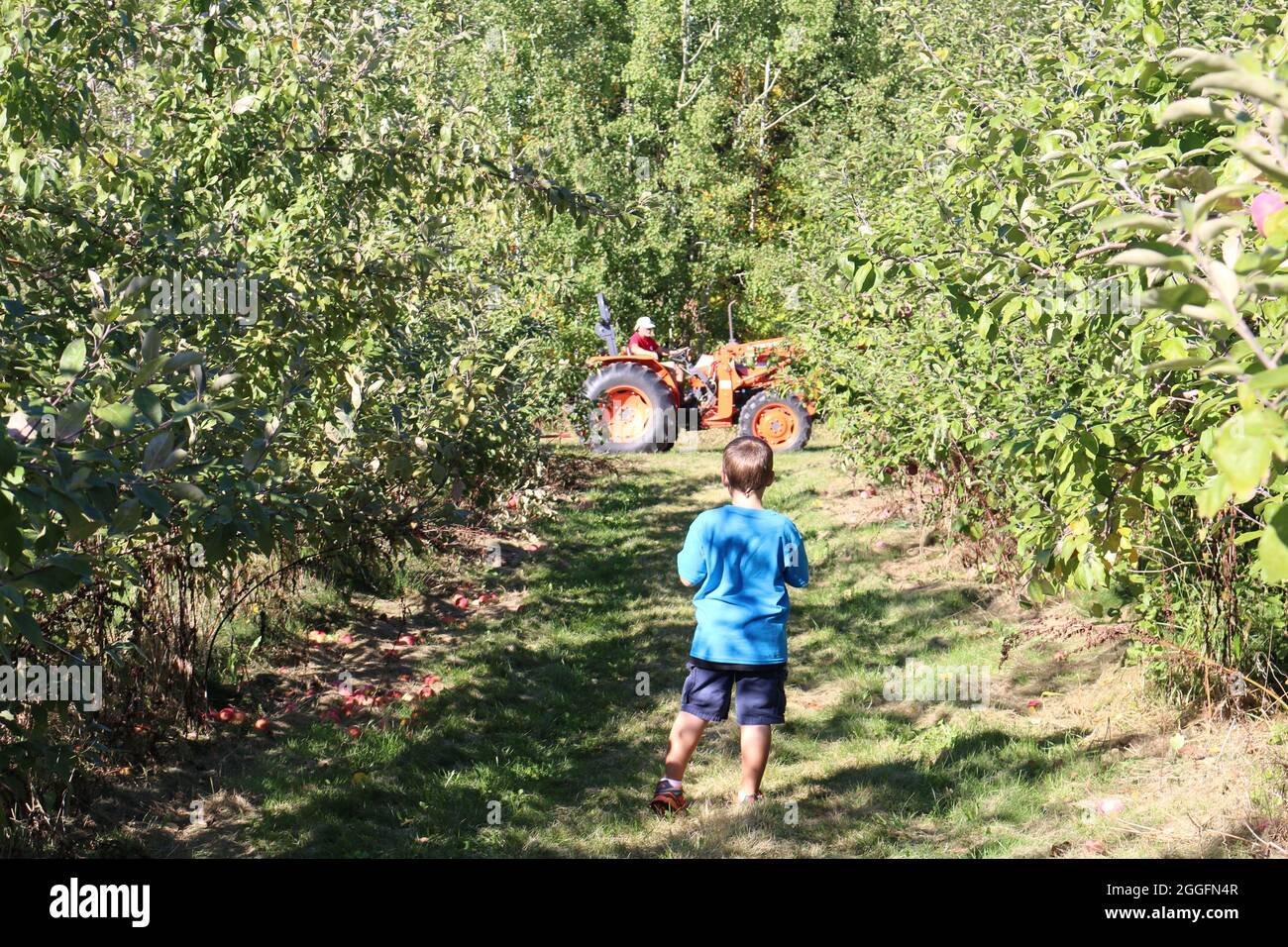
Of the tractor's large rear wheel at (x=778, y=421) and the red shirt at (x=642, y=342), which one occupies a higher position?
the red shirt at (x=642, y=342)

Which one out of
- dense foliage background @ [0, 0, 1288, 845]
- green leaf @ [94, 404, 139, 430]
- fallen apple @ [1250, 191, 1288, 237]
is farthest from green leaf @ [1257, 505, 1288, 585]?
green leaf @ [94, 404, 139, 430]

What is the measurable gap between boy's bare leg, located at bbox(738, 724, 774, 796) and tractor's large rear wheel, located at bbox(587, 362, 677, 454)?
1011 cm

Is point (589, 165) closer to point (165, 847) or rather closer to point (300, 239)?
point (300, 239)

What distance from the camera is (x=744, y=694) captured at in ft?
13.7

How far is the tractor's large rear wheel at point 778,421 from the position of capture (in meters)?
14.6

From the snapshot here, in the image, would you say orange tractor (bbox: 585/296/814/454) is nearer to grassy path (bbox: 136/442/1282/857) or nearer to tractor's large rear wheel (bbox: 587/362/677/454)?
tractor's large rear wheel (bbox: 587/362/677/454)

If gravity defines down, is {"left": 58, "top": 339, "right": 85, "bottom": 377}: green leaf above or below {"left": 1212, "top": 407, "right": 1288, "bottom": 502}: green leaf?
above

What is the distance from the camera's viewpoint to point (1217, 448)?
1410mm

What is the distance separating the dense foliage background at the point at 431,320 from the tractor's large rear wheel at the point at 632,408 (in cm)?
631

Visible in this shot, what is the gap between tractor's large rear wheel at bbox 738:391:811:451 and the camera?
1456 centimetres

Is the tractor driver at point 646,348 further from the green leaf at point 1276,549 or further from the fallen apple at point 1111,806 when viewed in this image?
the green leaf at point 1276,549

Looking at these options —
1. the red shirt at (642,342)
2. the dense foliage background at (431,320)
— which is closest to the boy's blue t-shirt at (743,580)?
the dense foliage background at (431,320)

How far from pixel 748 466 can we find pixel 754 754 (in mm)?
1068

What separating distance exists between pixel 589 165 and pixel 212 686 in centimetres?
1507
